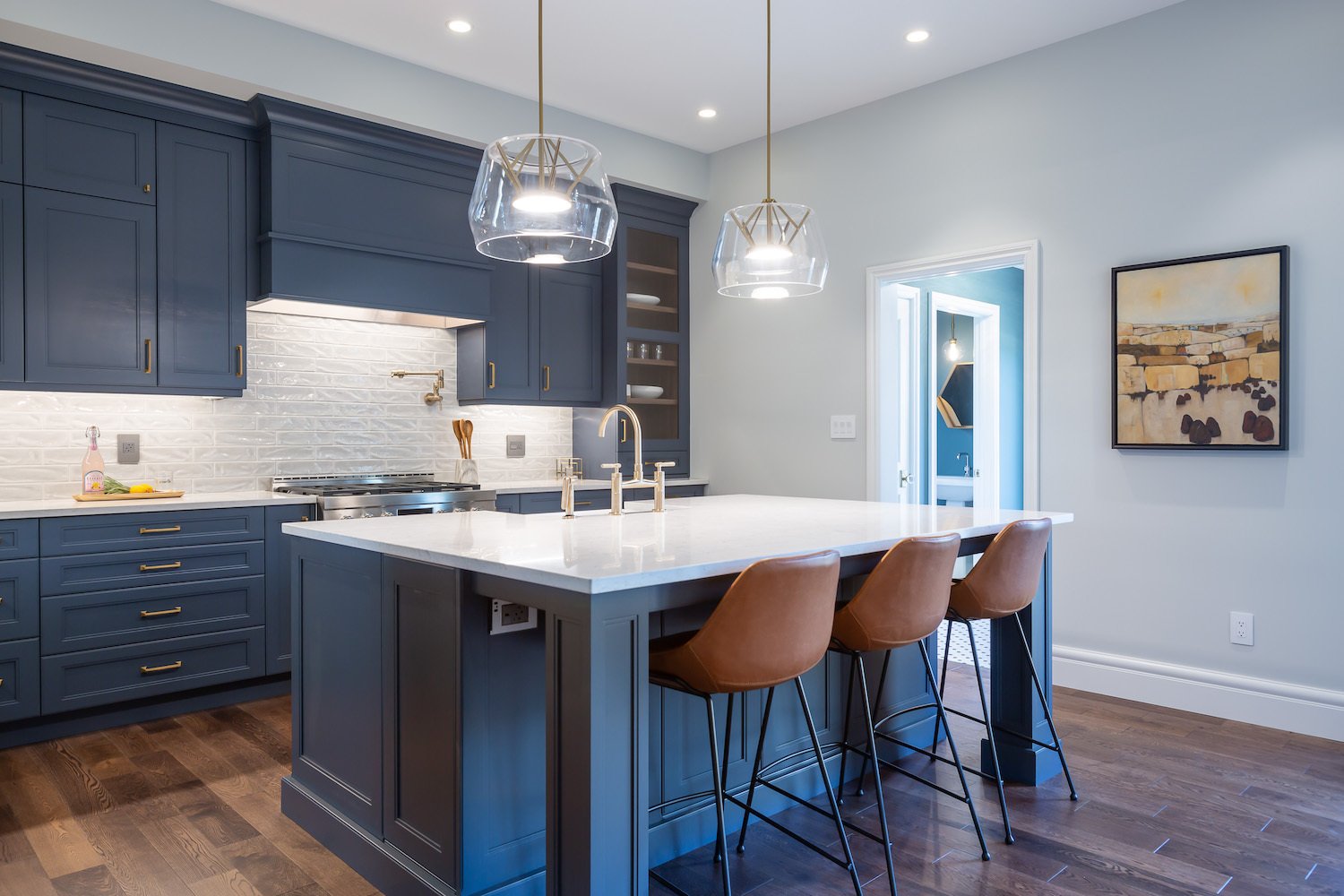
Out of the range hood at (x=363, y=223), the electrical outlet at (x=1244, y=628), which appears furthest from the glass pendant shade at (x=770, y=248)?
the electrical outlet at (x=1244, y=628)

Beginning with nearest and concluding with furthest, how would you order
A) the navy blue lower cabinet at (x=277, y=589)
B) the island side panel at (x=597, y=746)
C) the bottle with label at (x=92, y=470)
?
the island side panel at (x=597, y=746)
the bottle with label at (x=92, y=470)
the navy blue lower cabinet at (x=277, y=589)

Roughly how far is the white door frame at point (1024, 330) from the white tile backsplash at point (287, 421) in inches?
85.7

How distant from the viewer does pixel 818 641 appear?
214 cm

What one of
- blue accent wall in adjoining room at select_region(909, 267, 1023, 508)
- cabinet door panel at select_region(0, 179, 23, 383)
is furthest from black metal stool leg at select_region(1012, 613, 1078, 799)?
cabinet door panel at select_region(0, 179, 23, 383)

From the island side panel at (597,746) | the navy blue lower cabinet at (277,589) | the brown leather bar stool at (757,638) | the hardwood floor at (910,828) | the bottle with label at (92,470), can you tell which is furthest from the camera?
the navy blue lower cabinet at (277,589)

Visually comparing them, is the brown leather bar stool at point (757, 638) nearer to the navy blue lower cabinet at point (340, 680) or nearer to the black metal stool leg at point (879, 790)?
the black metal stool leg at point (879, 790)

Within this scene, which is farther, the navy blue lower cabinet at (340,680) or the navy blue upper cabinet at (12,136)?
the navy blue upper cabinet at (12,136)

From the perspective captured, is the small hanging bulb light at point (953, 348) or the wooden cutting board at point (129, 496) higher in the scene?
the small hanging bulb light at point (953, 348)

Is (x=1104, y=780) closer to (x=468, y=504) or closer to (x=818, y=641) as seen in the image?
(x=818, y=641)

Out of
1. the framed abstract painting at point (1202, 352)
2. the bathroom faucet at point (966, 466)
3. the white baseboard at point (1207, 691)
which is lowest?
the white baseboard at point (1207, 691)

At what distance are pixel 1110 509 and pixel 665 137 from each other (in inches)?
131

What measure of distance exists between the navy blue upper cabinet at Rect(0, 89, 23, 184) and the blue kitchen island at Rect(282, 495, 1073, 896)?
219cm

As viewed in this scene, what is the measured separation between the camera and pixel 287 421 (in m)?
4.53

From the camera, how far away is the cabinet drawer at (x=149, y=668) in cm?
346
